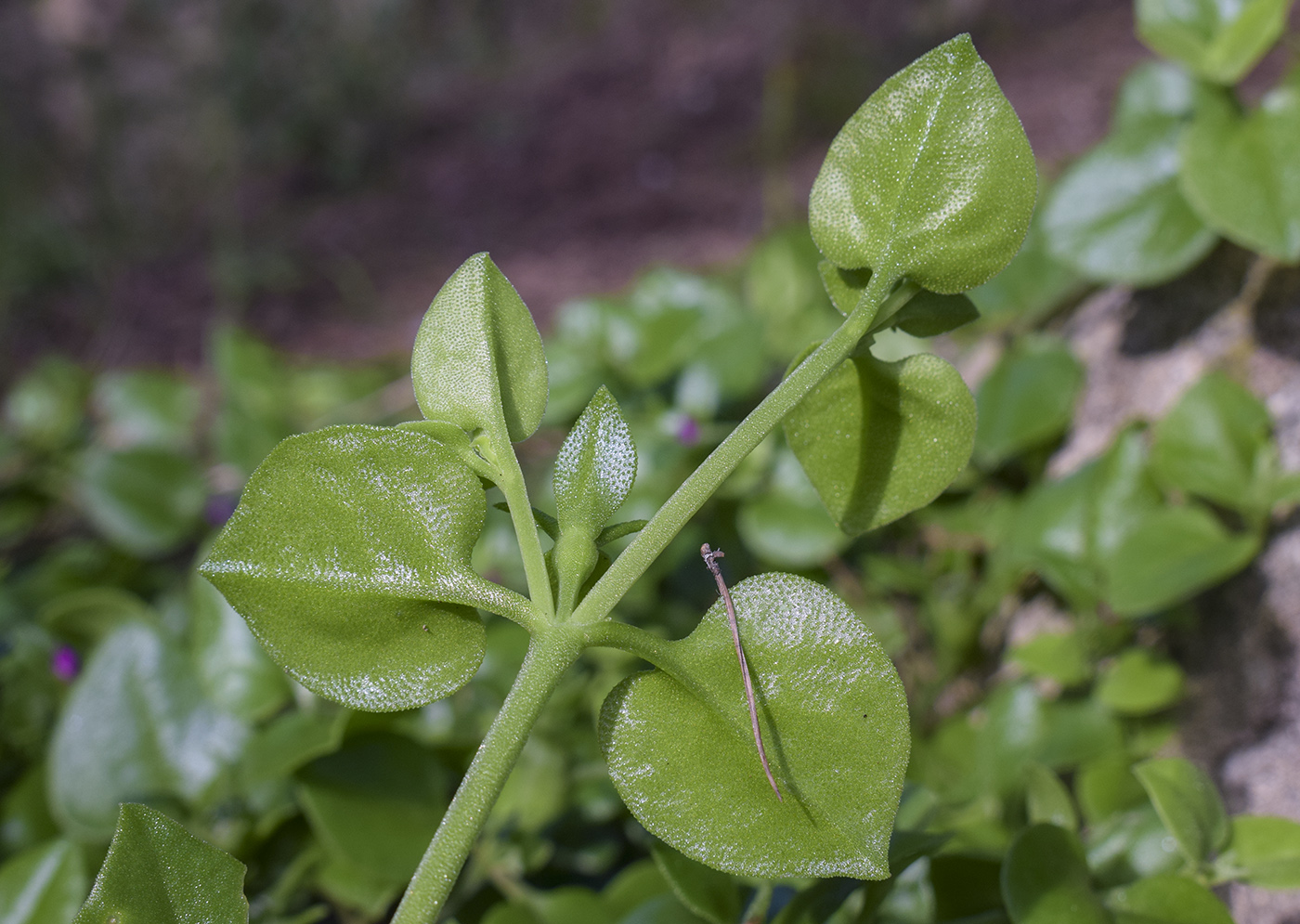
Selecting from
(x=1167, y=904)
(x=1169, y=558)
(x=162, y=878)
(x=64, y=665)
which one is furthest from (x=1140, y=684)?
(x=64, y=665)

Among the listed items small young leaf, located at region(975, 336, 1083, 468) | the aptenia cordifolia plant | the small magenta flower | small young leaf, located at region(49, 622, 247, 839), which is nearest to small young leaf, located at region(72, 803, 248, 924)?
the aptenia cordifolia plant

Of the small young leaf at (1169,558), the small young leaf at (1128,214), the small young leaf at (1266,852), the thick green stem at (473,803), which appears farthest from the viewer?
the small young leaf at (1128,214)

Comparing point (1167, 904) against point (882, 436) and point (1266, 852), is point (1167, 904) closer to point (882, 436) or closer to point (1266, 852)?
point (1266, 852)

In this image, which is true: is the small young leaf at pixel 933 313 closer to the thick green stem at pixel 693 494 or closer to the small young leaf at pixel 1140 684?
the thick green stem at pixel 693 494

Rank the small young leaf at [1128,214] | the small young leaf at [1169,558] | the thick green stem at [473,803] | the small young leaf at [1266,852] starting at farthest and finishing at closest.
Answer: the small young leaf at [1128,214] < the small young leaf at [1169,558] < the small young leaf at [1266,852] < the thick green stem at [473,803]

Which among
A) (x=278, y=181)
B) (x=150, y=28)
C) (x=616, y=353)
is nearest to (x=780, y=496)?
(x=616, y=353)

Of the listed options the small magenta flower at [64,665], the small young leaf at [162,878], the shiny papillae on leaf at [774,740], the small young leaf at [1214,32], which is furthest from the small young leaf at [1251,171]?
the small magenta flower at [64,665]

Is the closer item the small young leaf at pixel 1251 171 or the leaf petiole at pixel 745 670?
the leaf petiole at pixel 745 670
